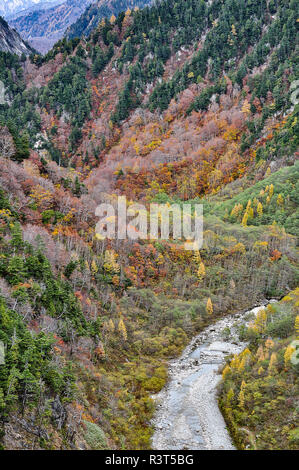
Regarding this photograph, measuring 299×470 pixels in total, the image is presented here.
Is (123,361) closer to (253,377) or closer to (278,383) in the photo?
(253,377)

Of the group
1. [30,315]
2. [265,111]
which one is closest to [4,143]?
[30,315]

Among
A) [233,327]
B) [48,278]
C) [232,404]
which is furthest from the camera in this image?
[233,327]

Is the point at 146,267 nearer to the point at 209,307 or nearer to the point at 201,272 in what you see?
the point at 201,272

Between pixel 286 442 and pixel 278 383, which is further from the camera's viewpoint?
pixel 278 383

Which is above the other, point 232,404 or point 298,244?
point 298,244

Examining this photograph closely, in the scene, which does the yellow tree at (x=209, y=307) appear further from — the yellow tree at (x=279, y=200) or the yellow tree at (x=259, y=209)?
the yellow tree at (x=279, y=200)

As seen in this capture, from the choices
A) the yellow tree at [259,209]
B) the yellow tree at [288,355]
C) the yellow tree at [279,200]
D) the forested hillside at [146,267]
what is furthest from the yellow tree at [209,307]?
the yellow tree at [279,200]

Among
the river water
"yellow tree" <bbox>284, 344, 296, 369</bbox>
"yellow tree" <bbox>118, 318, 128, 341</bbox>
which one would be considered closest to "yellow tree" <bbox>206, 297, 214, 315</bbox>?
the river water
